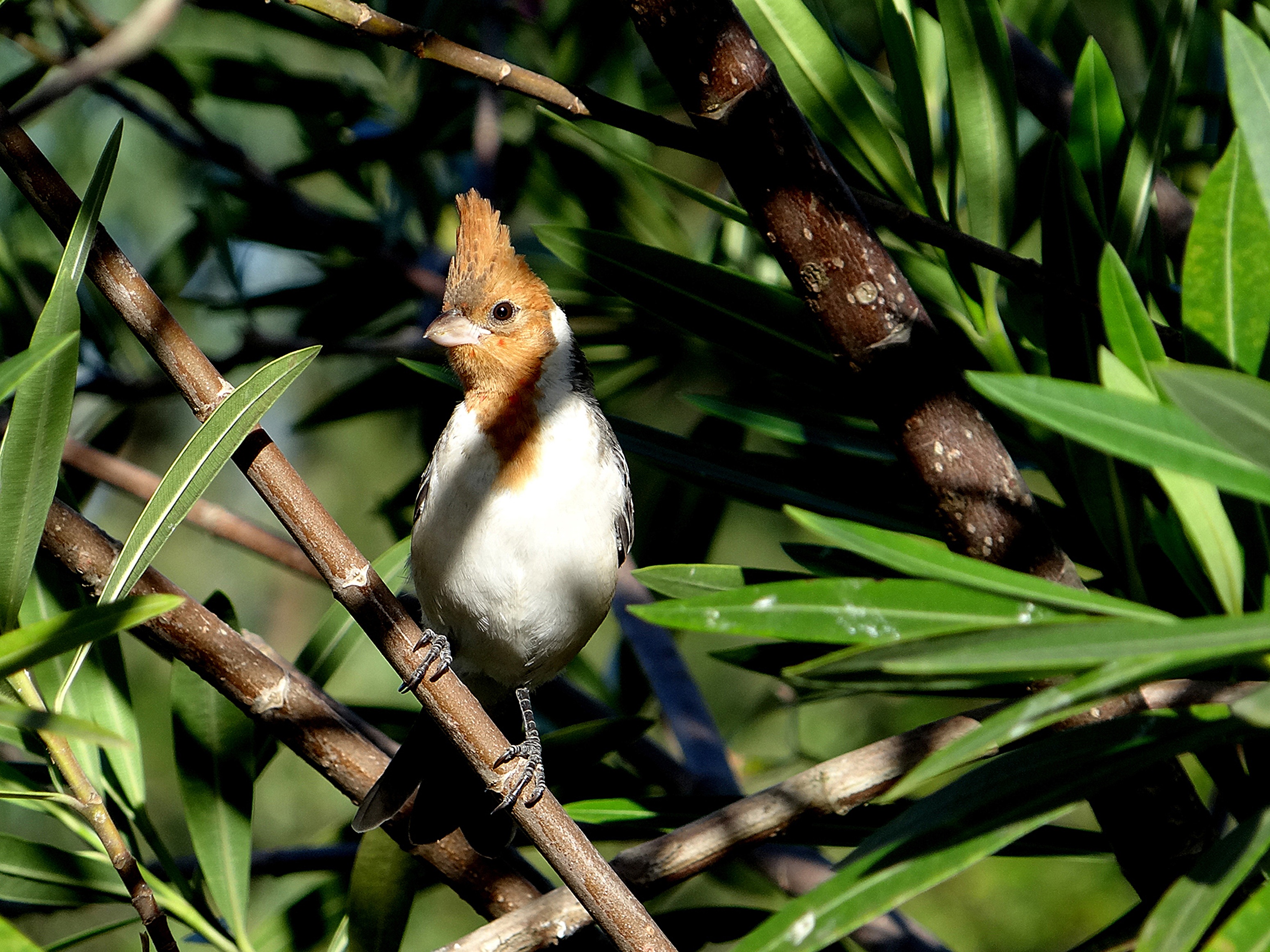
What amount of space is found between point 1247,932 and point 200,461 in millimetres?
1103

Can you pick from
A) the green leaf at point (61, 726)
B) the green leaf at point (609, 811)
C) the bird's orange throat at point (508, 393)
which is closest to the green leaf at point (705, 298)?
the bird's orange throat at point (508, 393)

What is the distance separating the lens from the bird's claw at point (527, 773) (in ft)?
4.66

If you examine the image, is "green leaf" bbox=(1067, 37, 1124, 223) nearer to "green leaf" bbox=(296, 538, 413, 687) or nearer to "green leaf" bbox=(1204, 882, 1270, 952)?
"green leaf" bbox=(1204, 882, 1270, 952)

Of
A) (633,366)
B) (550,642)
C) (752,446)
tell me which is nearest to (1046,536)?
(550,642)

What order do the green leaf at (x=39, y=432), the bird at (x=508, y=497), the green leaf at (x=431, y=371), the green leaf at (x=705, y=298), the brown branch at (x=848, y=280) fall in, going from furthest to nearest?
the bird at (x=508, y=497), the green leaf at (x=431, y=371), the green leaf at (x=705, y=298), the brown branch at (x=848, y=280), the green leaf at (x=39, y=432)

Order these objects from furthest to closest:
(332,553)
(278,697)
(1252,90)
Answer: (278,697) → (332,553) → (1252,90)

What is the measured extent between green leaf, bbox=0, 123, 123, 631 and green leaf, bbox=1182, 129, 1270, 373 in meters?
1.18

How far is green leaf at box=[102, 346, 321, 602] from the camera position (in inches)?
46.5

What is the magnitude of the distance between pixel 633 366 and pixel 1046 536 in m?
1.81

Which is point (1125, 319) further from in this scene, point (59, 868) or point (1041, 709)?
point (59, 868)

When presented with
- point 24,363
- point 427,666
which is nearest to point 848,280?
point 427,666

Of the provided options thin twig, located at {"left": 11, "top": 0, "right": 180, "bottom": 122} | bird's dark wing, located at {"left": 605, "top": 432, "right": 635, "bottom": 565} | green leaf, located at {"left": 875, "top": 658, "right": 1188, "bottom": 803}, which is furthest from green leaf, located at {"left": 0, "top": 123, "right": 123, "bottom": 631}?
bird's dark wing, located at {"left": 605, "top": 432, "right": 635, "bottom": 565}

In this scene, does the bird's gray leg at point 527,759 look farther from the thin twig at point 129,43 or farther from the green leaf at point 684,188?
the thin twig at point 129,43

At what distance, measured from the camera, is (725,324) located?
1748mm
